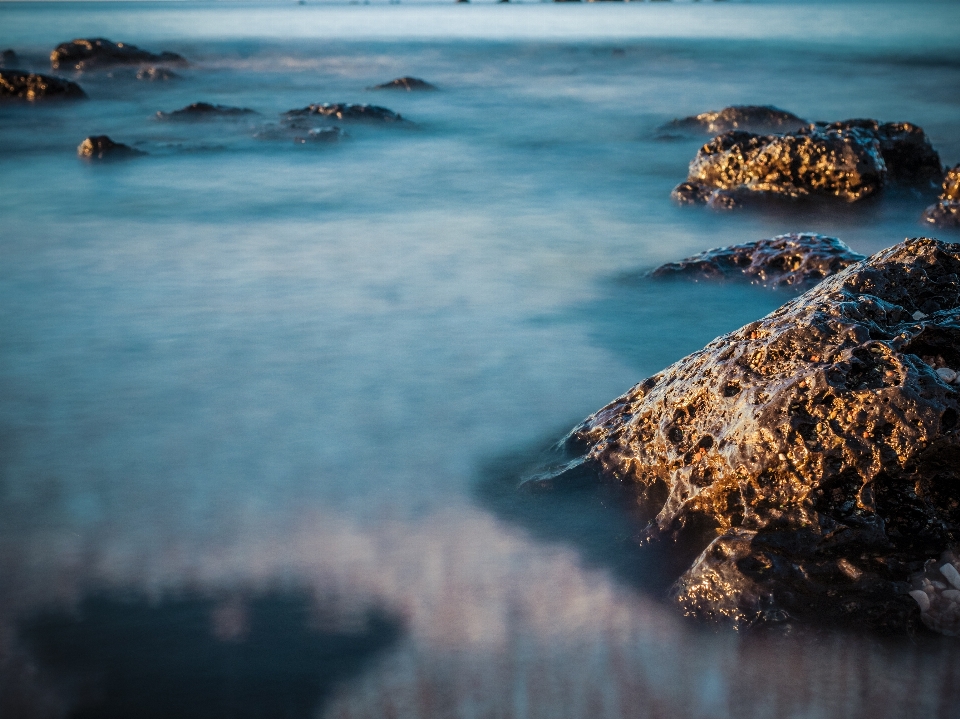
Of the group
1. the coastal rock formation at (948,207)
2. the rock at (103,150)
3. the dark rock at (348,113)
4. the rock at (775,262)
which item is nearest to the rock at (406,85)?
the dark rock at (348,113)

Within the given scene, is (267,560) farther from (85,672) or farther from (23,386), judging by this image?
(23,386)

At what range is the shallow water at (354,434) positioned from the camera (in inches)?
75.0


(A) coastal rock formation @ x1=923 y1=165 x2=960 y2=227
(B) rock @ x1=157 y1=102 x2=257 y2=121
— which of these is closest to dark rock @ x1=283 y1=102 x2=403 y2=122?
(B) rock @ x1=157 y1=102 x2=257 y2=121

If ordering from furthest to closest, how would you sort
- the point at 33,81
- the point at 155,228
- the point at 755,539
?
the point at 33,81 → the point at 155,228 → the point at 755,539

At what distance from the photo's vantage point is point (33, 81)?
13.3 m

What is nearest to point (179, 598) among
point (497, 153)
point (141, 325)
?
point (141, 325)

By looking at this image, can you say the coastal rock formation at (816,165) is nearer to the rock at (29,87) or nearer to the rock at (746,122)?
the rock at (746,122)

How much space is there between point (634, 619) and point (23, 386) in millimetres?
2691

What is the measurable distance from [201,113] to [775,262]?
9.09m

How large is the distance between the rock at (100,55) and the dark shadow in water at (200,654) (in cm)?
1981

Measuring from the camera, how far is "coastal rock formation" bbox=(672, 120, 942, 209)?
20.3 ft

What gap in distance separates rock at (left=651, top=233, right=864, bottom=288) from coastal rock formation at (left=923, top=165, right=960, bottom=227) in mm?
1784

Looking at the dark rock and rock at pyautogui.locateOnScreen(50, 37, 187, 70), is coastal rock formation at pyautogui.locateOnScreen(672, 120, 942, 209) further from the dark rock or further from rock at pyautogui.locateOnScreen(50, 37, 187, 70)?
rock at pyautogui.locateOnScreen(50, 37, 187, 70)

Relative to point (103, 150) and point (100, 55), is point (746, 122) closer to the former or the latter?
point (103, 150)
